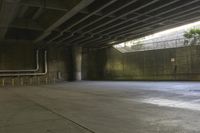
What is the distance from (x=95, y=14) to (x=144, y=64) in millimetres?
11787

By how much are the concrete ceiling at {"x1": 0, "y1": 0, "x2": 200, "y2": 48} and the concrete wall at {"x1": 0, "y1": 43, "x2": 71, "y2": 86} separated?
2.12 m

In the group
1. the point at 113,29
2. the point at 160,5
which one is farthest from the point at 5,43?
the point at 160,5

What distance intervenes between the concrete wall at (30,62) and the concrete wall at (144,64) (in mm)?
3088

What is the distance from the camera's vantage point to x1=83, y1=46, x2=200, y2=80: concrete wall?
845 inches

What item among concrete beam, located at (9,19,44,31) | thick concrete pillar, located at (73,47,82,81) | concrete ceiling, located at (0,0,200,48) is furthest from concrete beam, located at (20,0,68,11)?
thick concrete pillar, located at (73,47,82,81)

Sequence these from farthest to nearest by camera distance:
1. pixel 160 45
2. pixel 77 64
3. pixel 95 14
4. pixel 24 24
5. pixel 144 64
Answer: pixel 77 64 < pixel 160 45 < pixel 144 64 < pixel 24 24 < pixel 95 14

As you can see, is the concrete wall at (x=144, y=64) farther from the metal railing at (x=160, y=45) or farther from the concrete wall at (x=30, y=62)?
the concrete wall at (x=30, y=62)

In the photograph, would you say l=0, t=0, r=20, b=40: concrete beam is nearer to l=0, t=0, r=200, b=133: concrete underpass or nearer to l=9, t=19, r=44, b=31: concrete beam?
l=0, t=0, r=200, b=133: concrete underpass

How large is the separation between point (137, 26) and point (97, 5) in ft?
23.1

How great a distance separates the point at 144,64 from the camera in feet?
84.5

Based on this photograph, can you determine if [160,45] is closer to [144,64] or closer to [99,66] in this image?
[144,64]

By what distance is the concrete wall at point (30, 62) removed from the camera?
2545cm

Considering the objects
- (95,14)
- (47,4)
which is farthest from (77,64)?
(47,4)

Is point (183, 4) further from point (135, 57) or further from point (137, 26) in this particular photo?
point (135, 57)
